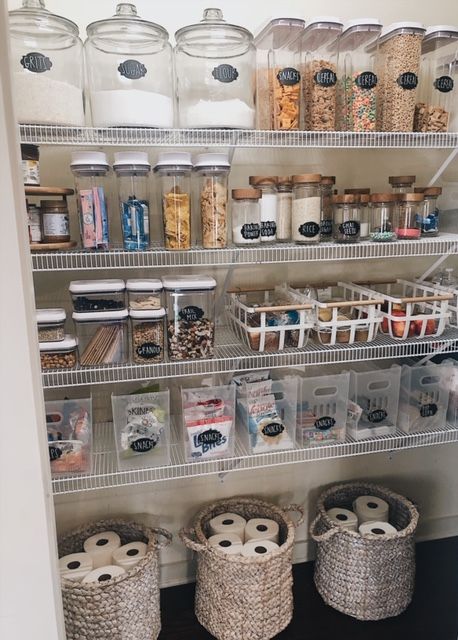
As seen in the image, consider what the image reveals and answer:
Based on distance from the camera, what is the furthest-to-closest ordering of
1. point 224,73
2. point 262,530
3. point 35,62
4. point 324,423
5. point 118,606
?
1. point 262,530
2. point 324,423
3. point 118,606
4. point 224,73
5. point 35,62

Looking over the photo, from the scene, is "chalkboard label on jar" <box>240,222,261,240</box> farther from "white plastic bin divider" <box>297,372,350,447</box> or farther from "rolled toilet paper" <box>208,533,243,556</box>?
"rolled toilet paper" <box>208,533,243,556</box>

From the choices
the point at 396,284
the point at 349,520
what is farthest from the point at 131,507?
the point at 396,284

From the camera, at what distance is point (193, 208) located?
1.58 metres

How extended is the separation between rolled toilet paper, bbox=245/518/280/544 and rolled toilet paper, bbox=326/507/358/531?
221 millimetres

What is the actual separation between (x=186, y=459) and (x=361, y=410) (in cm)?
60

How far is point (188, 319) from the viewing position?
1580mm

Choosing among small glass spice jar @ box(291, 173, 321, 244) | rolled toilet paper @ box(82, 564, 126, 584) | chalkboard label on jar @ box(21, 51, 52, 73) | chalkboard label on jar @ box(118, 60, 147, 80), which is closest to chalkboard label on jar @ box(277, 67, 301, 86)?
small glass spice jar @ box(291, 173, 321, 244)

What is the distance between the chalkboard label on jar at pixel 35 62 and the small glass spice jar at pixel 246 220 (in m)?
0.58

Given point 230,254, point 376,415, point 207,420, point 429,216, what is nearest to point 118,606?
point 207,420

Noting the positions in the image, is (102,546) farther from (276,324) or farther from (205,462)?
(276,324)

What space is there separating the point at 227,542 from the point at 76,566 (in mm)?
502

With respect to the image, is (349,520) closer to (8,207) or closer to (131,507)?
(131,507)

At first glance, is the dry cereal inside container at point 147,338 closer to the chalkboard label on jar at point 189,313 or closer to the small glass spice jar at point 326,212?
the chalkboard label on jar at point 189,313

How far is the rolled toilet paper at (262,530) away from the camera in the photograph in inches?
74.6
